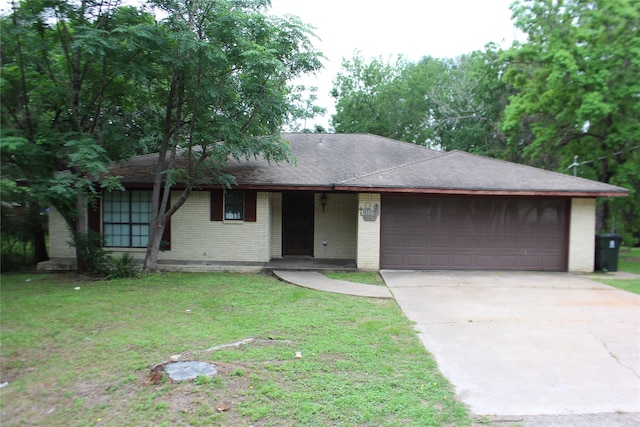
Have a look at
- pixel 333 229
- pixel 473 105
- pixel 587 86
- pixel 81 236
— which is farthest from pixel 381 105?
pixel 81 236

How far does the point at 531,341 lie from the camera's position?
6.07 metres

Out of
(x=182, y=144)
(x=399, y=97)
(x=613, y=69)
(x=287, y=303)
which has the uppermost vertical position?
(x=399, y=97)

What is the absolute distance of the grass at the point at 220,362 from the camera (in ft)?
12.6

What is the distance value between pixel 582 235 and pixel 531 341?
7524 mm

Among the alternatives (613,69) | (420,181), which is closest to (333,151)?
(420,181)

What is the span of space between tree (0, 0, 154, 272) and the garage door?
7851 millimetres

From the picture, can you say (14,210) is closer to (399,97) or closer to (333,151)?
(333,151)

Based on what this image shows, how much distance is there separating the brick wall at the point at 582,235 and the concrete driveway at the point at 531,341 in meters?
1.53

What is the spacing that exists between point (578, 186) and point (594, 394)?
861cm

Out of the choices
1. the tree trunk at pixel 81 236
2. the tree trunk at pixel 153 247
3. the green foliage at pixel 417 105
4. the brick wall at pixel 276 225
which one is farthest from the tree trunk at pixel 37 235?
the green foliage at pixel 417 105

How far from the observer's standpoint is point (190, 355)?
5164mm

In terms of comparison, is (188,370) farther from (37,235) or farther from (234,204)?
(37,235)

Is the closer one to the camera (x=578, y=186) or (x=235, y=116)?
(x=235, y=116)

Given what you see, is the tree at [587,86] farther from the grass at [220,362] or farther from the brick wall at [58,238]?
the brick wall at [58,238]
